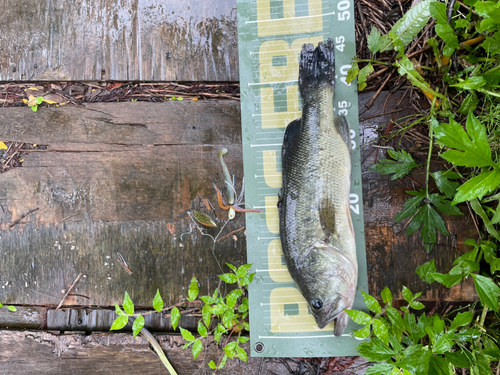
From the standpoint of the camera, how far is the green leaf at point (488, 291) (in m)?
1.83

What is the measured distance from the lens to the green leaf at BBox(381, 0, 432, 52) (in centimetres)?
211

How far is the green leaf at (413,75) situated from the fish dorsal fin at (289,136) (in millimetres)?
817

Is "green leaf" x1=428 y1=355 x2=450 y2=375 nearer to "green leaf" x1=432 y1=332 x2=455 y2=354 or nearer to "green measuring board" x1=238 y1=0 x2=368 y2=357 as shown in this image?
"green leaf" x1=432 y1=332 x2=455 y2=354

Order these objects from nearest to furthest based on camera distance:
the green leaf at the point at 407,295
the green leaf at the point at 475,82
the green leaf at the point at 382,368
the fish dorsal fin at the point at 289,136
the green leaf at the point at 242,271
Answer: the green leaf at the point at 382,368 < the green leaf at the point at 475,82 < the green leaf at the point at 407,295 < the green leaf at the point at 242,271 < the fish dorsal fin at the point at 289,136

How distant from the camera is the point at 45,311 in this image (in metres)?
2.58

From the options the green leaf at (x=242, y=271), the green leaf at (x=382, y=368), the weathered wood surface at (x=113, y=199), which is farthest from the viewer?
the weathered wood surface at (x=113, y=199)

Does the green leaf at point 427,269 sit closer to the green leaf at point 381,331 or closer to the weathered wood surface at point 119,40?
the green leaf at point 381,331

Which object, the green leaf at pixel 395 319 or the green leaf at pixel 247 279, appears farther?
the green leaf at pixel 247 279

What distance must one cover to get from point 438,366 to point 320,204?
4.07 ft

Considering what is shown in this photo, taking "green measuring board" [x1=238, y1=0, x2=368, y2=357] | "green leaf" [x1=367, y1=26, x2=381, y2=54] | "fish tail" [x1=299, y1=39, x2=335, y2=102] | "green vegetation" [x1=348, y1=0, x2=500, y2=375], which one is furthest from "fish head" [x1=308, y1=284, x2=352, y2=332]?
"green leaf" [x1=367, y1=26, x2=381, y2=54]

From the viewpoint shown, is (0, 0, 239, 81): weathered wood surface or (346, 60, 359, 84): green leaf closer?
(346, 60, 359, 84): green leaf

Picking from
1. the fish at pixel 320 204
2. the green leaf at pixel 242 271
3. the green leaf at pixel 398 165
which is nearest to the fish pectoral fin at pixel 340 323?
the fish at pixel 320 204

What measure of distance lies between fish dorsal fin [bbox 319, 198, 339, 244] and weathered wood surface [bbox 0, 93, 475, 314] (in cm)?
67

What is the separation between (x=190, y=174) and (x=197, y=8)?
1.44m
